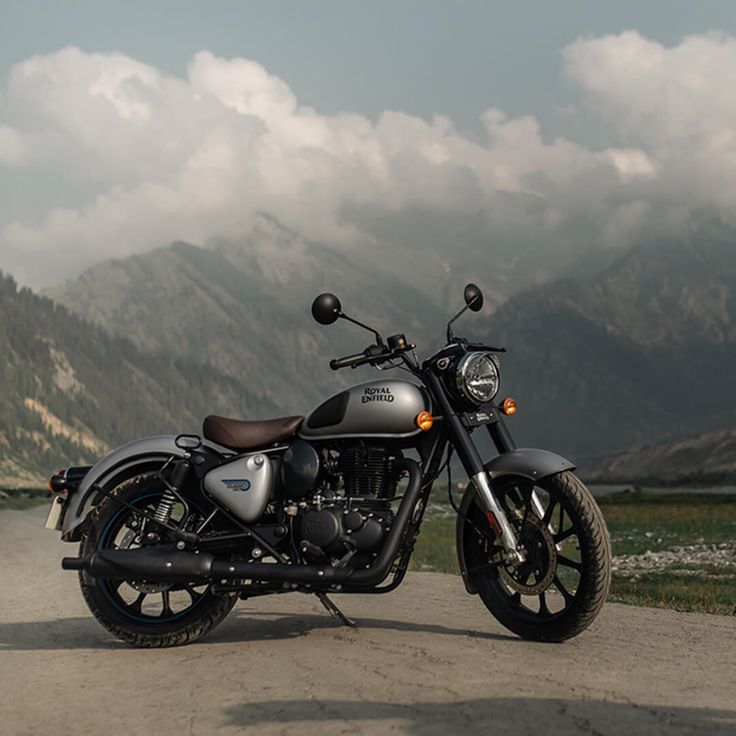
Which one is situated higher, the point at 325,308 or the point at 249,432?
the point at 325,308

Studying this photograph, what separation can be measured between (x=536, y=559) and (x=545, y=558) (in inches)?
3.3

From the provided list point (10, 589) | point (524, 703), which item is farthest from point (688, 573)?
point (524, 703)

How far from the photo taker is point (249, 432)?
8906 millimetres

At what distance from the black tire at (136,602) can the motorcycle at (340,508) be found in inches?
0.5

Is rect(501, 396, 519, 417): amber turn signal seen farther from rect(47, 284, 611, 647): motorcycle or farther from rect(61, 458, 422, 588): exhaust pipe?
rect(61, 458, 422, 588): exhaust pipe

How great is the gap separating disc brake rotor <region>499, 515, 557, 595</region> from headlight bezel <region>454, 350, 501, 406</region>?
3.32ft

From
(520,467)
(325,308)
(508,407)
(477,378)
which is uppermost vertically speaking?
(325,308)

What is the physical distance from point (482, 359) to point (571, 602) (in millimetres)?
2046

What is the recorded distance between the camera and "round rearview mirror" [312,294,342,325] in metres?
A: 8.26

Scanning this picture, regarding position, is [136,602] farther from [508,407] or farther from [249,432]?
[508,407]

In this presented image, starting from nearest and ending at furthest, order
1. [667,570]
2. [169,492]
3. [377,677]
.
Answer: [377,677], [169,492], [667,570]

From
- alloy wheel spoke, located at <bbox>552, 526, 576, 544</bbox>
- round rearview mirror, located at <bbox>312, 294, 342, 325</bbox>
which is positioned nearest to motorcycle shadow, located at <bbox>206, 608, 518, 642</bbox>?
alloy wheel spoke, located at <bbox>552, 526, 576, 544</bbox>

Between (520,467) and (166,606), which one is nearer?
(520,467)

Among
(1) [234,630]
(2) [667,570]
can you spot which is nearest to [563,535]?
(1) [234,630]
